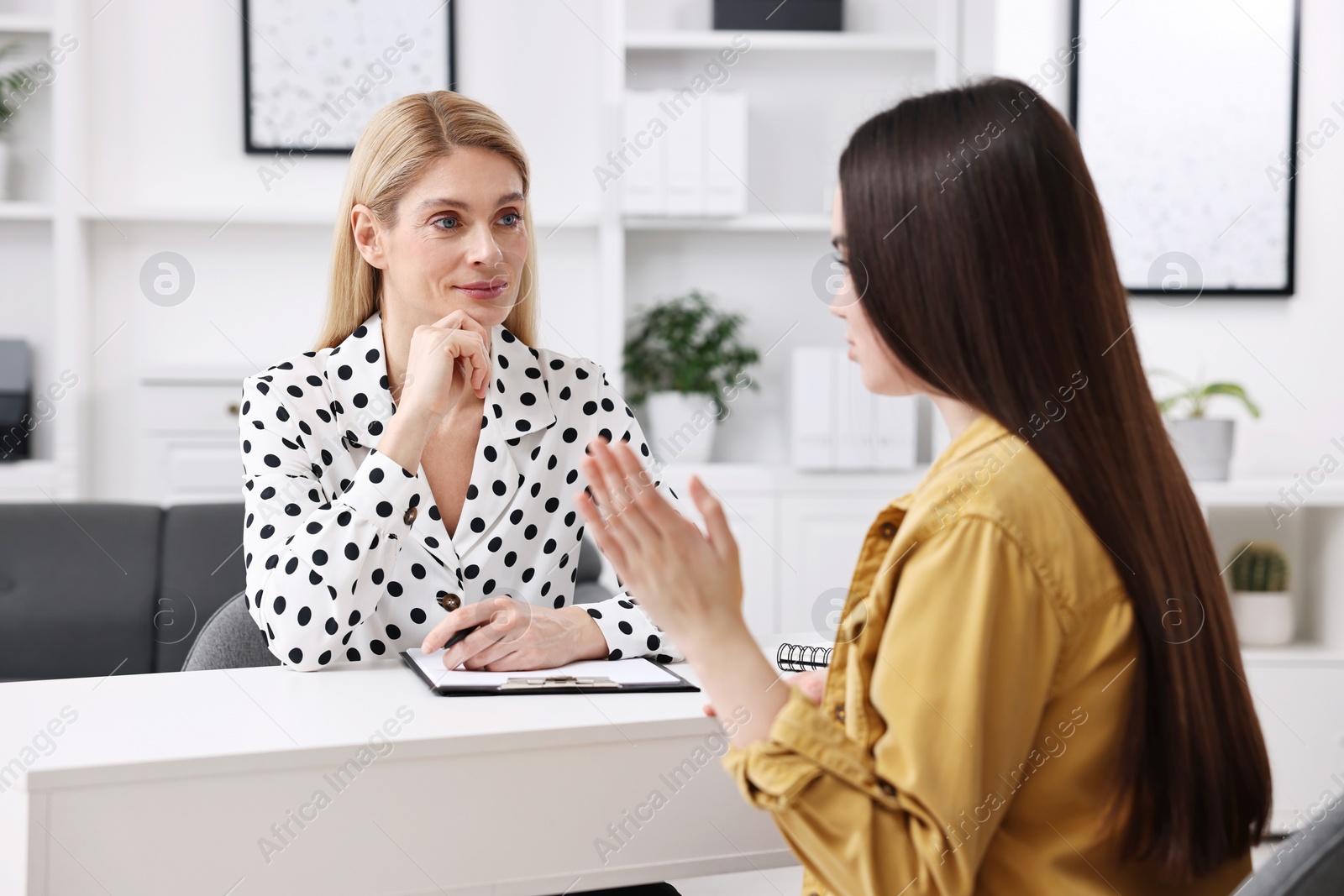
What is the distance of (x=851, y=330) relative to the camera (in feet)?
3.18

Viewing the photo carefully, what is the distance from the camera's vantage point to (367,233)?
66.6 inches

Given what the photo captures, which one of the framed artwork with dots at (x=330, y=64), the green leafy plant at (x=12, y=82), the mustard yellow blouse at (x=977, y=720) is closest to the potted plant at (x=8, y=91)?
the green leafy plant at (x=12, y=82)

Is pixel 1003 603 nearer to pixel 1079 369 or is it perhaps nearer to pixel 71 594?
pixel 1079 369

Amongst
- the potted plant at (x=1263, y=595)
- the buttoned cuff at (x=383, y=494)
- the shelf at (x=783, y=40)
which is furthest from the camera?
the shelf at (x=783, y=40)

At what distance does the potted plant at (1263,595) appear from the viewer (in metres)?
→ 2.99

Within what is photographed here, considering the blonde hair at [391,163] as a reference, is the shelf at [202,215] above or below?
above

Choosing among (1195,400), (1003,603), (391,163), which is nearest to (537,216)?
(391,163)

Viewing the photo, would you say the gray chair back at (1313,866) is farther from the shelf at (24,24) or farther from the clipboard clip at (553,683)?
the shelf at (24,24)

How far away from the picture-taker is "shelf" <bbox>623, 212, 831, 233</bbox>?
3262 mm

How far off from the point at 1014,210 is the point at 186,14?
310 cm

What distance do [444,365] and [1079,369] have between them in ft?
2.91

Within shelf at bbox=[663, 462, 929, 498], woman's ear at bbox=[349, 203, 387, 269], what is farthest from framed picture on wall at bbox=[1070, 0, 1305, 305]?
woman's ear at bbox=[349, 203, 387, 269]

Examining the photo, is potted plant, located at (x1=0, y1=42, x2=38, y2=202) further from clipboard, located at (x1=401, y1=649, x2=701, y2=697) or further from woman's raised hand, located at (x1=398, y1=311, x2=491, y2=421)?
clipboard, located at (x1=401, y1=649, x2=701, y2=697)

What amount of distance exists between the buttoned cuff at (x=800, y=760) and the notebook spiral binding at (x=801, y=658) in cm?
48
